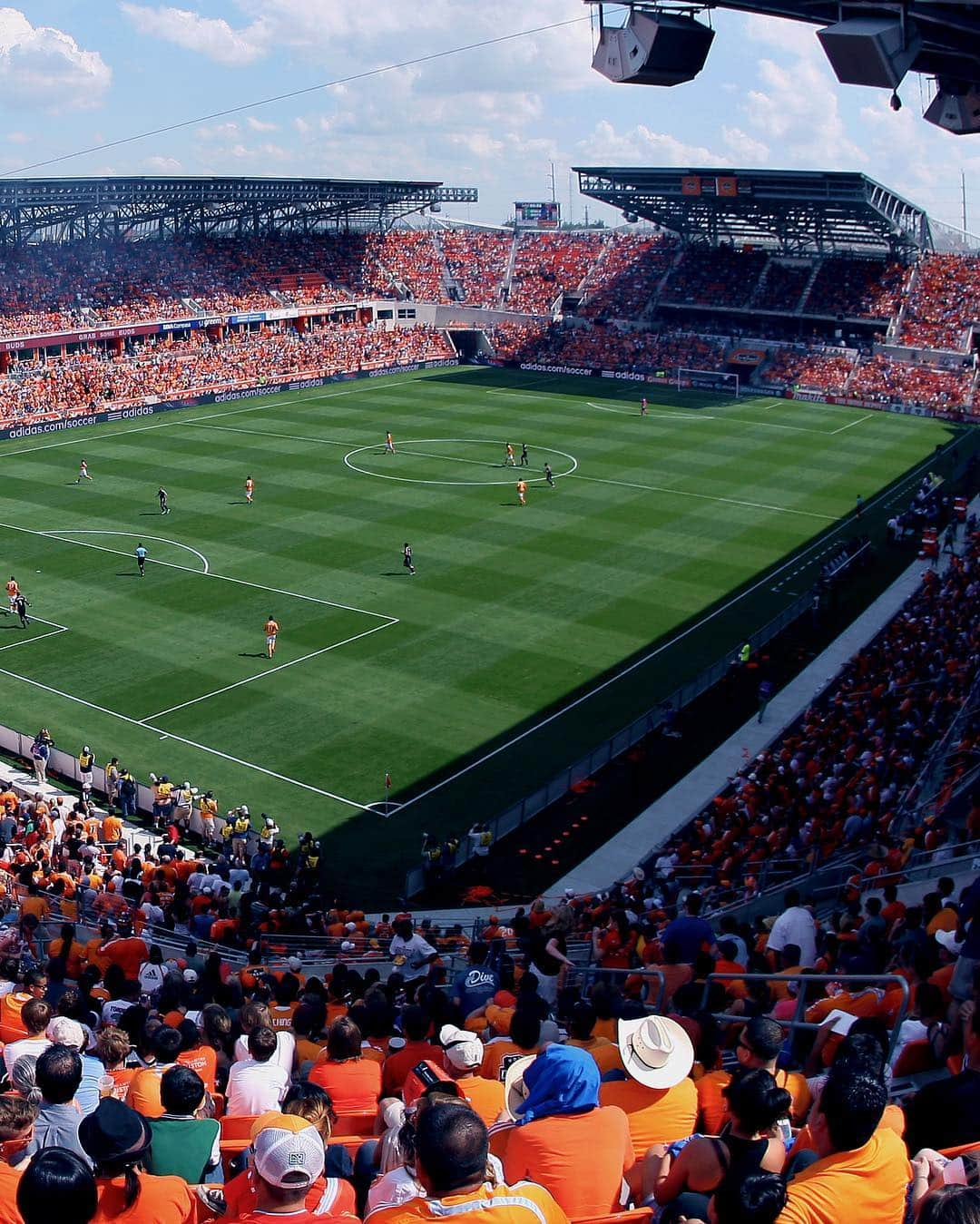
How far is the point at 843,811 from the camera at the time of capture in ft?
72.2

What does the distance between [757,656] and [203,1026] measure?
28099 mm

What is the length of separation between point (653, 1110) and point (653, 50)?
1609 cm

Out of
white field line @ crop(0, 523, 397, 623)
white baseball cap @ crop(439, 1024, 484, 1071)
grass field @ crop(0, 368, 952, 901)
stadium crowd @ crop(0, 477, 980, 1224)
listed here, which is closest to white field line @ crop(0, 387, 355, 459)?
grass field @ crop(0, 368, 952, 901)

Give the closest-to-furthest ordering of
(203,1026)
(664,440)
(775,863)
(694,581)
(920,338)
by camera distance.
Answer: (203,1026) → (775,863) → (694,581) → (664,440) → (920,338)

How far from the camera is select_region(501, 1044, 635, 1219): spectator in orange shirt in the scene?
6.14 m

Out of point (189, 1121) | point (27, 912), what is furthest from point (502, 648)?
point (189, 1121)

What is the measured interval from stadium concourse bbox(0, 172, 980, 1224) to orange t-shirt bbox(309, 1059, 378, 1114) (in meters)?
→ 0.02

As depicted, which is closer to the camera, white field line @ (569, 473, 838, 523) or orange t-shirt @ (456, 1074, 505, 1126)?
orange t-shirt @ (456, 1074, 505, 1126)

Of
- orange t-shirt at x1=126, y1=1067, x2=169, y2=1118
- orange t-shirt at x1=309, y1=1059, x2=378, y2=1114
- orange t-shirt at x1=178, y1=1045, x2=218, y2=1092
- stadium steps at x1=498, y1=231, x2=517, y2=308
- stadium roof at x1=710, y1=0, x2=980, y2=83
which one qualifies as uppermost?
stadium steps at x1=498, y1=231, x2=517, y2=308

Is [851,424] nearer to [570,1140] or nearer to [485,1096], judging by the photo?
[485,1096]

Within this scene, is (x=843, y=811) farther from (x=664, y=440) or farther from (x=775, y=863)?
(x=664, y=440)

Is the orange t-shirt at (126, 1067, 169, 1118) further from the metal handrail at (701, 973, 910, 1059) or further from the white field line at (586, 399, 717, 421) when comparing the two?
the white field line at (586, 399, 717, 421)

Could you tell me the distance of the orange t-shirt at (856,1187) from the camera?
5219mm

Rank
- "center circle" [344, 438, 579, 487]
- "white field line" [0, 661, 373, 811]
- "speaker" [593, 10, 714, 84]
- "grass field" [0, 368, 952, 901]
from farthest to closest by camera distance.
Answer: "center circle" [344, 438, 579, 487], "grass field" [0, 368, 952, 901], "white field line" [0, 661, 373, 811], "speaker" [593, 10, 714, 84]
